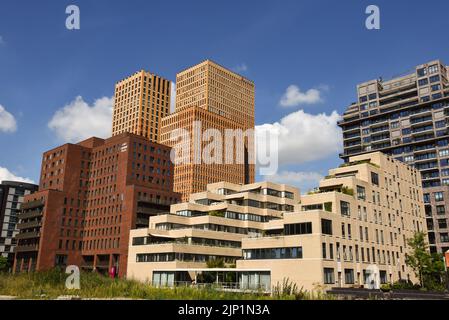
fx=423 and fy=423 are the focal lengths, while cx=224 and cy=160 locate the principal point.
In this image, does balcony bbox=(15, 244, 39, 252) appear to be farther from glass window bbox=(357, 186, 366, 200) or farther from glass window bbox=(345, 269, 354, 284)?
glass window bbox=(357, 186, 366, 200)

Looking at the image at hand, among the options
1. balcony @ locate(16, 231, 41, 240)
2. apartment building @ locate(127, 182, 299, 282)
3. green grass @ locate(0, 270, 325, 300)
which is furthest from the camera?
balcony @ locate(16, 231, 41, 240)

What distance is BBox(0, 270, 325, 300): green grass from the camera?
31500 millimetres

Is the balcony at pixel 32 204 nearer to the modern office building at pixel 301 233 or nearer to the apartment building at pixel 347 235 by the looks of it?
the modern office building at pixel 301 233

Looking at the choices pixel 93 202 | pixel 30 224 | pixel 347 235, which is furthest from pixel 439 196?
pixel 30 224

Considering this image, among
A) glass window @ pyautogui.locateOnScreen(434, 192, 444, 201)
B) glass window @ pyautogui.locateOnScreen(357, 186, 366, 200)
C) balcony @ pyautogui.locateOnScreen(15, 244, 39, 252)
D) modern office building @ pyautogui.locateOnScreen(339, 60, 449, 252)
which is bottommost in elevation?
balcony @ pyautogui.locateOnScreen(15, 244, 39, 252)

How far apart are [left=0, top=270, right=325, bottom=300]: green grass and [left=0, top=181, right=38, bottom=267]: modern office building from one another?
457 ft

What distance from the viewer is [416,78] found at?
149 meters

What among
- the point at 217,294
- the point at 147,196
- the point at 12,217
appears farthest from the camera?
the point at 12,217

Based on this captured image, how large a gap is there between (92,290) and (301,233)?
1468 inches

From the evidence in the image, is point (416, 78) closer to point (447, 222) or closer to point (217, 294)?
point (447, 222)

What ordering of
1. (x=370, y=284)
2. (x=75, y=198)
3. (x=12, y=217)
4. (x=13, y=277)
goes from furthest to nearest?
(x=12, y=217) < (x=75, y=198) < (x=370, y=284) < (x=13, y=277)

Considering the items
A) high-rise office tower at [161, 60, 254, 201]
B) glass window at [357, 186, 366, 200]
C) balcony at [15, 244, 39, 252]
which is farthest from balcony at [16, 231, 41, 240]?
glass window at [357, 186, 366, 200]
